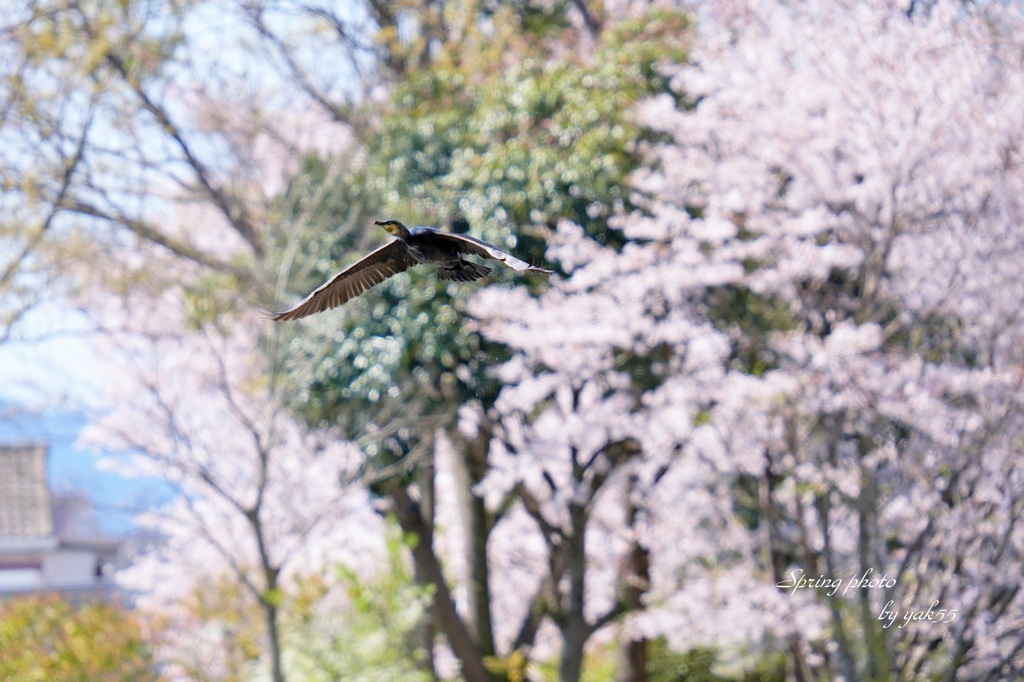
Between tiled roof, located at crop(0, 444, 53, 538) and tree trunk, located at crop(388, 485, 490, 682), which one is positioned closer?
tree trunk, located at crop(388, 485, 490, 682)

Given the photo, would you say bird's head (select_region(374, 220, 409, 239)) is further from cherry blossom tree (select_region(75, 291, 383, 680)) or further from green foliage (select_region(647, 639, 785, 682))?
green foliage (select_region(647, 639, 785, 682))

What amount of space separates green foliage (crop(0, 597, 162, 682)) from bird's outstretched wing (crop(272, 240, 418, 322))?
17.4 feet

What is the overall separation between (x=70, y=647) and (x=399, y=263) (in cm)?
588

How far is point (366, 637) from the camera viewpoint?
723cm

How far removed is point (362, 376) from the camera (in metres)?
7.35

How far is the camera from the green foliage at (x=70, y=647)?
7945 mm

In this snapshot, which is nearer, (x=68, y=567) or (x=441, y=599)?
(x=441, y=599)

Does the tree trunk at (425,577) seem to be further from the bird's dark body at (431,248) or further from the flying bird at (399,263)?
the bird's dark body at (431,248)

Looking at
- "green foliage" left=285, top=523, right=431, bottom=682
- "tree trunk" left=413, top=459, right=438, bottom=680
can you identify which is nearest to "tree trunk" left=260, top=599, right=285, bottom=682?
"green foliage" left=285, top=523, right=431, bottom=682

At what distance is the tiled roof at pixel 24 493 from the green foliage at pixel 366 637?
426 inches

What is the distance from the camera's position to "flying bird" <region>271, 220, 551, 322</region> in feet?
10.4

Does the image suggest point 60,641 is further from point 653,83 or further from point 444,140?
point 653,83

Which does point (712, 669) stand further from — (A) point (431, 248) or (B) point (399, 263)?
(A) point (431, 248)

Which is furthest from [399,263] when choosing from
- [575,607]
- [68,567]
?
[68,567]
